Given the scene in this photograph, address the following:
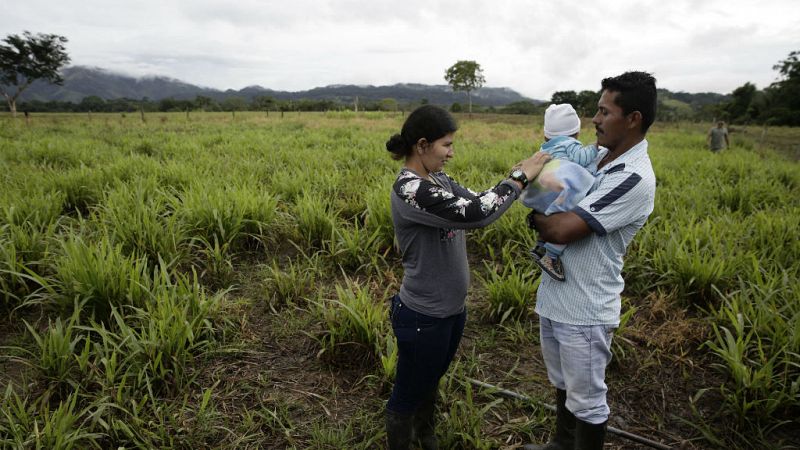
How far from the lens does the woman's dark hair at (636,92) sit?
1.44 metres

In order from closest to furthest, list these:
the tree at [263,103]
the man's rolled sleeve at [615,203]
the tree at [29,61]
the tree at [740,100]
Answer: the man's rolled sleeve at [615,203], the tree at [29,61], the tree at [740,100], the tree at [263,103]

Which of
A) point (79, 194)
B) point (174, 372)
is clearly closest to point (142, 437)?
point (174, 372)

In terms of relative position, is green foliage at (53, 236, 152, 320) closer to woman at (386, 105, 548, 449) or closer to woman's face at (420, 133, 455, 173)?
woman at (386, 105, 548, 449)

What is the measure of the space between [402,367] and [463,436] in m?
0.61

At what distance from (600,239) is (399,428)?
1189 mm

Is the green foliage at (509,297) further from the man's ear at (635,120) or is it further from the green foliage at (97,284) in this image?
the green foliage at (97,284)

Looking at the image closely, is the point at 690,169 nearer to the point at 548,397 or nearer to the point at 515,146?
the point at 515,146

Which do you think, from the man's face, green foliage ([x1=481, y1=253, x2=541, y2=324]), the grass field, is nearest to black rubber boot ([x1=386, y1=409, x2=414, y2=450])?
the grass field

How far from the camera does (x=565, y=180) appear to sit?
1470mm

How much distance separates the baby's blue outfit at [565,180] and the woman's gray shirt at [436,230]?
116 millimetres

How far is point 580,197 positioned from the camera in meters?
1.50

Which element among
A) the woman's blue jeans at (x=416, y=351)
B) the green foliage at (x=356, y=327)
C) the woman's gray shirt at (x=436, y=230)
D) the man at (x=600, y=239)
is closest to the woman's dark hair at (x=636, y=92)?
the man at (x=600, y=239)

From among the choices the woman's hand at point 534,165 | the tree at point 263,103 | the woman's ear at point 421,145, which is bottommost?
the woman's hand at point 534,165

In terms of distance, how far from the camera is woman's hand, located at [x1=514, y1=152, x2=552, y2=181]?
1534mm
